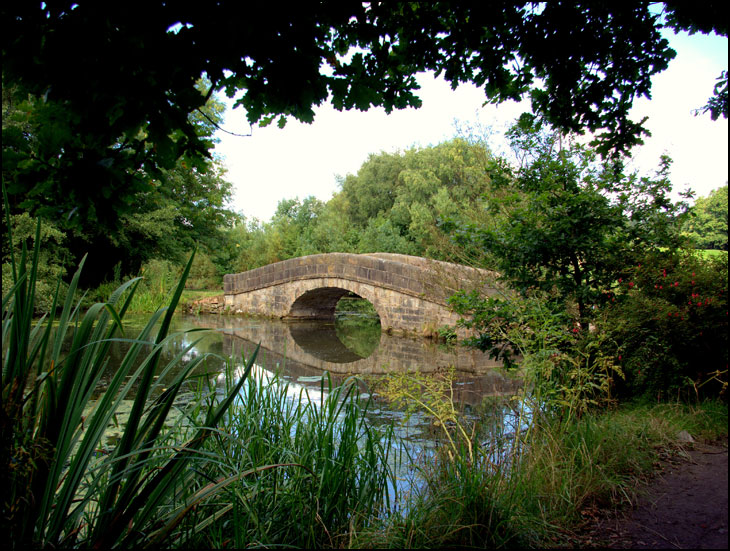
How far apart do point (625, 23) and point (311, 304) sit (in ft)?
38.1

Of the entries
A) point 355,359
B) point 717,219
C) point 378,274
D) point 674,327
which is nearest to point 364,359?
point 355,359

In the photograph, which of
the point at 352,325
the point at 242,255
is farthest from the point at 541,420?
the point at 242,255

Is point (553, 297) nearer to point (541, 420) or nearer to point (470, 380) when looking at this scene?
point (541, 420)

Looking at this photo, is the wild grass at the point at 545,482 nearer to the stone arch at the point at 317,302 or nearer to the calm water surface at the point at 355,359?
the calm water surface at the point at 355,359

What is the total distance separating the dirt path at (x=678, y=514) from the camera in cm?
170

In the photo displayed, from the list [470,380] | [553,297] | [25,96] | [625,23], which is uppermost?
[625,23]

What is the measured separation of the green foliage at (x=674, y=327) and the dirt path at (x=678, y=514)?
2.09 feet

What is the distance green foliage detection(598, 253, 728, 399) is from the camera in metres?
2.85

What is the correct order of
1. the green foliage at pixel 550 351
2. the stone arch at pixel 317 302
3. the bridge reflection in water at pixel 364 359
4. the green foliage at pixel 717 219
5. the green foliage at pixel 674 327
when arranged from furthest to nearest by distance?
the stone arch at pixel 317 302
the bridge reflection in water at pixel 364 359
the green foliage at pixel 550 351
the green foliage at pixel 674 327
the green foliage at pixel 717 219

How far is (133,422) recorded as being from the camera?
1617 millimetres

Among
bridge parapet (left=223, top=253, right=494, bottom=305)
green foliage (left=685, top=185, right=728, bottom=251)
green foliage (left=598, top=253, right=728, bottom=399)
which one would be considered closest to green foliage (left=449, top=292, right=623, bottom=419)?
green foliage (left=598, top=253, right=728, bottom=399)

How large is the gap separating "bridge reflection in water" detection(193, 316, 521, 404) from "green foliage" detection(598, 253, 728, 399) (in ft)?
5.10

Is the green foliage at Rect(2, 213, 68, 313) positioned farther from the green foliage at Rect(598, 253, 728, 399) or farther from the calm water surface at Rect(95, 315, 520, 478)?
the green foliage at Rect(598, 253, 728, 399)

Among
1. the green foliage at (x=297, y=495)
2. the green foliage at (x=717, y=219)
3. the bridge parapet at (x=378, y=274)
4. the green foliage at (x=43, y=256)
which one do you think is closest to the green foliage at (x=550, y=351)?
the green foliage at (x=717, y=219)
